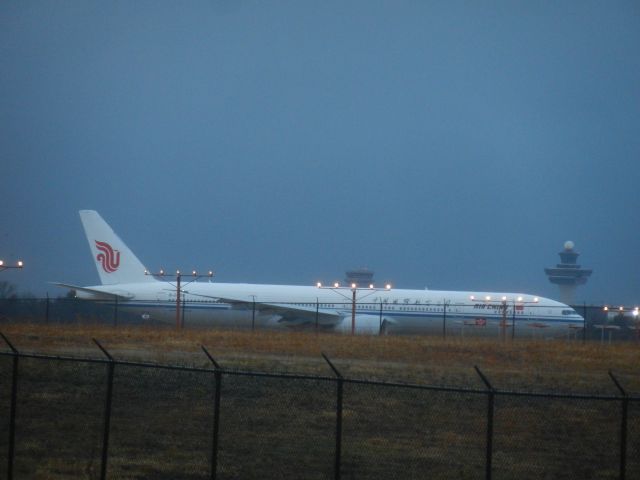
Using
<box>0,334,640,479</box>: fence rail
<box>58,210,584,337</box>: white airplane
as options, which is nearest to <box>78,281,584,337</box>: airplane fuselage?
<box>58,210,584,337</box>: white airplane

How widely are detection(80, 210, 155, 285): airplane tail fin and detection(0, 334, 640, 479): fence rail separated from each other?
3434 centimetres

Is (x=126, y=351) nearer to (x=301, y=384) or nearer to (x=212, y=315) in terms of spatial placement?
(x=301, y=384)

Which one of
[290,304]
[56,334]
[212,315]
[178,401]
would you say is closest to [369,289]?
[290,304]

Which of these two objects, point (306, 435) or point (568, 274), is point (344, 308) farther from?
point (568, 274)

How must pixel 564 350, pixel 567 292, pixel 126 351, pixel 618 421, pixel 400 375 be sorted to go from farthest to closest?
pixel 567 292 → pixel 564 350 → pixel 126 351 → pixel 400 375 → pixel 618 421

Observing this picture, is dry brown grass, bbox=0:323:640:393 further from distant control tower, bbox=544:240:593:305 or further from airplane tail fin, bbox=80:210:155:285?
distant control tower, bbox=544:240:593:305

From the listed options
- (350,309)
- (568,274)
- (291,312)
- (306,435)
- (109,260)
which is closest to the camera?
(306,435)

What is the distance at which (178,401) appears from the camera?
16.3 m

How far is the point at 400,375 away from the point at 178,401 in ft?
27.1

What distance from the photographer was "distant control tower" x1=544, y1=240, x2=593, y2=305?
447 ft

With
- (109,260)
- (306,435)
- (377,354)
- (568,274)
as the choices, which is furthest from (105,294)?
(568,274)

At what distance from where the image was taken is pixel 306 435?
14.3 metres

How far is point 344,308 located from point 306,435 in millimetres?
32988

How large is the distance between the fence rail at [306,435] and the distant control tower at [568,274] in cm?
12260
